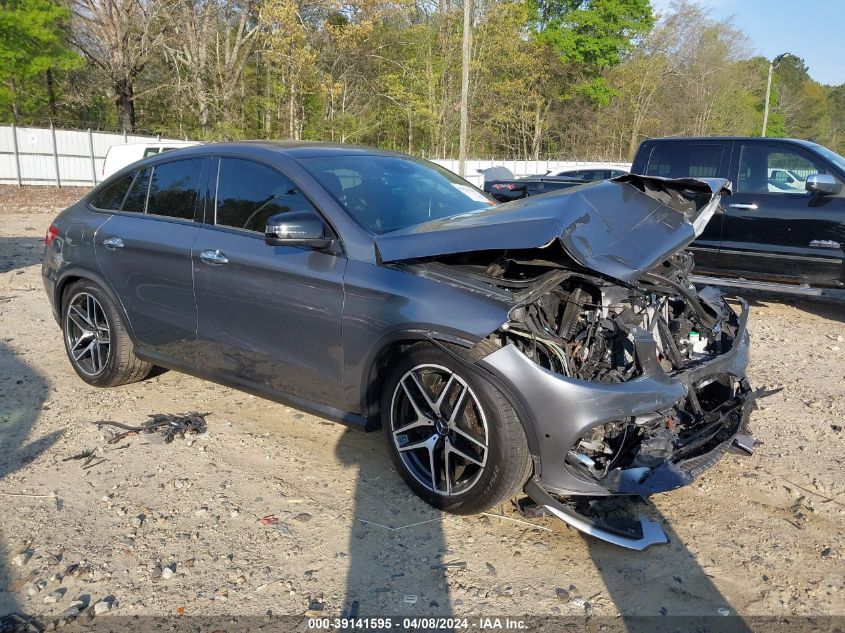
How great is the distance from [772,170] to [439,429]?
6.29m

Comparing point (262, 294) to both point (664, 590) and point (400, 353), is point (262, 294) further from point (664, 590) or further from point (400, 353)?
point (664, 590)

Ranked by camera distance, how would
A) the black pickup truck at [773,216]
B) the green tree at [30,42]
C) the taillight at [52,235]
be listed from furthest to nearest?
the green tree at [30,42]
the black pickup truck at [773,216]
the taillight at [52,235]

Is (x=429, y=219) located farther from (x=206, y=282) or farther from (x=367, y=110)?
(x=367, y=110)

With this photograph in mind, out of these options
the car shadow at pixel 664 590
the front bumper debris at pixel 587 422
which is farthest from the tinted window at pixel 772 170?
the car shadow at pixel 664 590

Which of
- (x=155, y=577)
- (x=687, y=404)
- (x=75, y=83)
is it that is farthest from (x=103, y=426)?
(x=75, y=83)

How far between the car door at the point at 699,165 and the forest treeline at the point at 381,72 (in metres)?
25.5

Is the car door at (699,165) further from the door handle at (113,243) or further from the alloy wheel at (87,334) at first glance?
the alloy wheel at (87,334)

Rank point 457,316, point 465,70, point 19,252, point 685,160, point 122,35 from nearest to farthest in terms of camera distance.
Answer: point 457,316 < point 685,160 < point 19,252 < point 465,70 < point 122,35

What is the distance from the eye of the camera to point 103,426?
175 inches

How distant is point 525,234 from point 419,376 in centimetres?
86

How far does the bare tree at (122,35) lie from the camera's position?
29.5 metres

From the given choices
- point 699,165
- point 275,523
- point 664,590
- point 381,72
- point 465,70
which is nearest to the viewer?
point 664,590

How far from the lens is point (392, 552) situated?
3.08 meters

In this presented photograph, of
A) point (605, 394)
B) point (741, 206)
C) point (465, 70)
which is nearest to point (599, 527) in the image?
point (605, 394)
